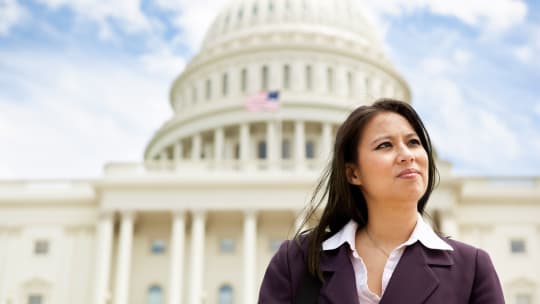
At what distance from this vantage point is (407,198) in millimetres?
4004

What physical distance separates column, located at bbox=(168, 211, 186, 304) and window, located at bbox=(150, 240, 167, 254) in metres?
1.68

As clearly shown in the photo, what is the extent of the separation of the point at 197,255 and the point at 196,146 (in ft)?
74.5

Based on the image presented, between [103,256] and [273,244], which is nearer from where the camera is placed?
[103,256]

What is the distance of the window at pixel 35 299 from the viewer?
51.9 meters

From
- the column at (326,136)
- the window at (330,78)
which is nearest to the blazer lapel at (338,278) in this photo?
the column at (326,136)

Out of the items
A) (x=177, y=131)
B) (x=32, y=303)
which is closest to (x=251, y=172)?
(x=32, y=303)

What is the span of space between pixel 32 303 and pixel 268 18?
4216cm

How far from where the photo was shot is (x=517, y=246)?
2060 inches

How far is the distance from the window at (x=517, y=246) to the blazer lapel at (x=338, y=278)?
167 ft

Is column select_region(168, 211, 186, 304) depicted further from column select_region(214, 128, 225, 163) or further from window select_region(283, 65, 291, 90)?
window select_region(283, 65, 291, 90)

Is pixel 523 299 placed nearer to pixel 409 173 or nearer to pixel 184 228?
pixel 184 228

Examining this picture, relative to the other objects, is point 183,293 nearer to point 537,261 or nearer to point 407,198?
point 537,261

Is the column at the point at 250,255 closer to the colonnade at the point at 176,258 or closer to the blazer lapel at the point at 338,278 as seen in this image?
the colonnade at the point at 176,258

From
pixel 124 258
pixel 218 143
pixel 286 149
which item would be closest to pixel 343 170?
pixel 124 258
